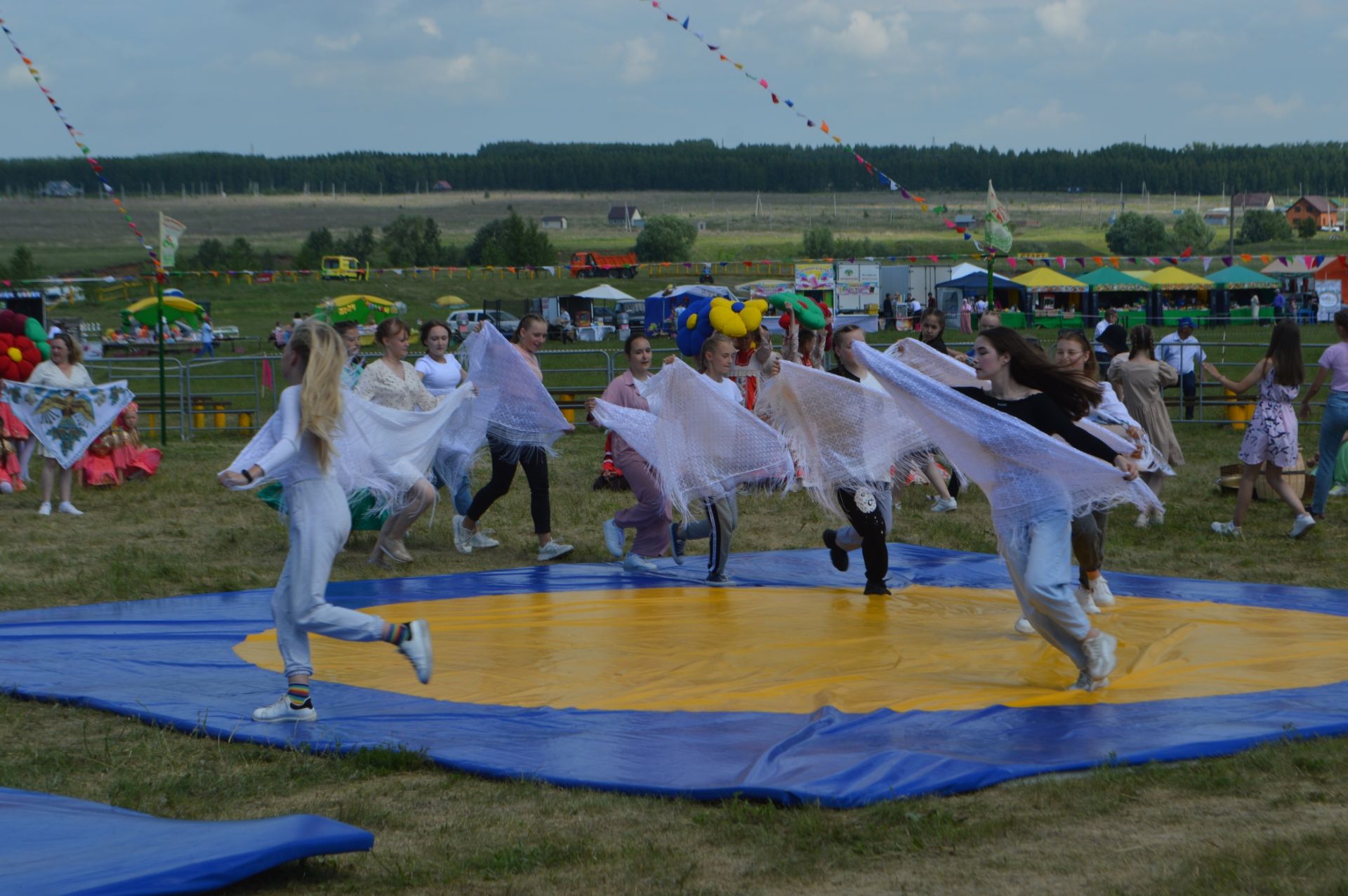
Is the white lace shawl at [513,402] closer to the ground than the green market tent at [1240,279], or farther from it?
closer to the ground

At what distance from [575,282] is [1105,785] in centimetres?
6665

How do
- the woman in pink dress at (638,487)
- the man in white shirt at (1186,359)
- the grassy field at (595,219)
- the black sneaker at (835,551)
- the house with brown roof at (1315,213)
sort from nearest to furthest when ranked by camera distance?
the black sneaker at (835,551)
the woman in pink dress at (638,487)
the man in white shirt at (1186,359)
the house with brown roof at (1315,213)
the grassy field at (595,219)

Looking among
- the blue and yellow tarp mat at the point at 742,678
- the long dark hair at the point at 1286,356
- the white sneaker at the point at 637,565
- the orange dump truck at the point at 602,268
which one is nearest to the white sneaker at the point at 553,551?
the white sneaker at the point at 637,565

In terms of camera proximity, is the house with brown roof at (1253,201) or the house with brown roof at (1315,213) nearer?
the house with brown roof at (1315,213)

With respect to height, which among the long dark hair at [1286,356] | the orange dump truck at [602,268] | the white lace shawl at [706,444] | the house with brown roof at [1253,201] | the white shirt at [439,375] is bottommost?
the white lace shawl at [706,444]

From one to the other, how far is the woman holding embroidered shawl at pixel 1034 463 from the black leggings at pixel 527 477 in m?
3.90

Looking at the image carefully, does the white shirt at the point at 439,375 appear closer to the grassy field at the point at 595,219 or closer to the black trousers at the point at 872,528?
the black trousers at the point at 872,528

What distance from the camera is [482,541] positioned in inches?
393

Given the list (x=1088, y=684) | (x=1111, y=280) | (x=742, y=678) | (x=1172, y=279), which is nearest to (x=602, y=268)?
(x=1111, y=280)

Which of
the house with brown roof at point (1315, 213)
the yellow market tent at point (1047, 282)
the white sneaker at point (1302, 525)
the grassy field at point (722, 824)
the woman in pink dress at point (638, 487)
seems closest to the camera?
the grassy field at point (722, 824)

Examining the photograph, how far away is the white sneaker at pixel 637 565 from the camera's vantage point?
8.86m

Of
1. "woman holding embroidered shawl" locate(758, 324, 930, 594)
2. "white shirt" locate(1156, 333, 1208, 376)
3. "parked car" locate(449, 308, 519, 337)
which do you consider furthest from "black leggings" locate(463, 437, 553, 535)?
"parked car" locate(449, 308, 519, 337)

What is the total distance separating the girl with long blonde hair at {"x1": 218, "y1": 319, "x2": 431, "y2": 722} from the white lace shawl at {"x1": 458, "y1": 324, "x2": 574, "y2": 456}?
3.95 metres

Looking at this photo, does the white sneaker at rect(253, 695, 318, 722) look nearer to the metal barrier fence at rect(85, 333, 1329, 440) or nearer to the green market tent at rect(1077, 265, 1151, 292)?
the metal barrier fence at rect(85, 333, 1329, 440)
